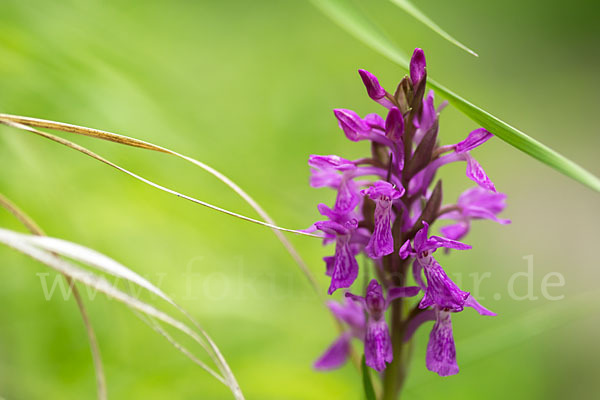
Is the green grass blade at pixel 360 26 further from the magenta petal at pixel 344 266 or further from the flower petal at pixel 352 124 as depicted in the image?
the magenta petal at pixel 344 266

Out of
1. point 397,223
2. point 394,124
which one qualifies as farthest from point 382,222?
point 394,124

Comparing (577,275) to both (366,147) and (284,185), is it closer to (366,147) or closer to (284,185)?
(366,147)

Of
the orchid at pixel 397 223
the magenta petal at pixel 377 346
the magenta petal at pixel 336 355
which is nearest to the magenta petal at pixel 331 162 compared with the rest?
the orchid at pixel 397 223

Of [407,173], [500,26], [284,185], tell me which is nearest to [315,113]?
[284,185]

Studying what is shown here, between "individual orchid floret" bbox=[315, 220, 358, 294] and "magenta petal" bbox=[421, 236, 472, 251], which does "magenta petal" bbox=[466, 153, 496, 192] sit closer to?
"magenta petal" bbox=[421, 236, 472, 251]

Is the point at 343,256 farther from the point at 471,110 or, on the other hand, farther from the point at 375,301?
the point at 471,110

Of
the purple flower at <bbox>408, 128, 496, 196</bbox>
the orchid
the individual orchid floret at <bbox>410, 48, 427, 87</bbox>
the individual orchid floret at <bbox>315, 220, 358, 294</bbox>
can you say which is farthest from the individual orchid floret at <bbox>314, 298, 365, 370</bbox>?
the individual orchid floret at <bbox>410, 48, 427, 87</bbox>
